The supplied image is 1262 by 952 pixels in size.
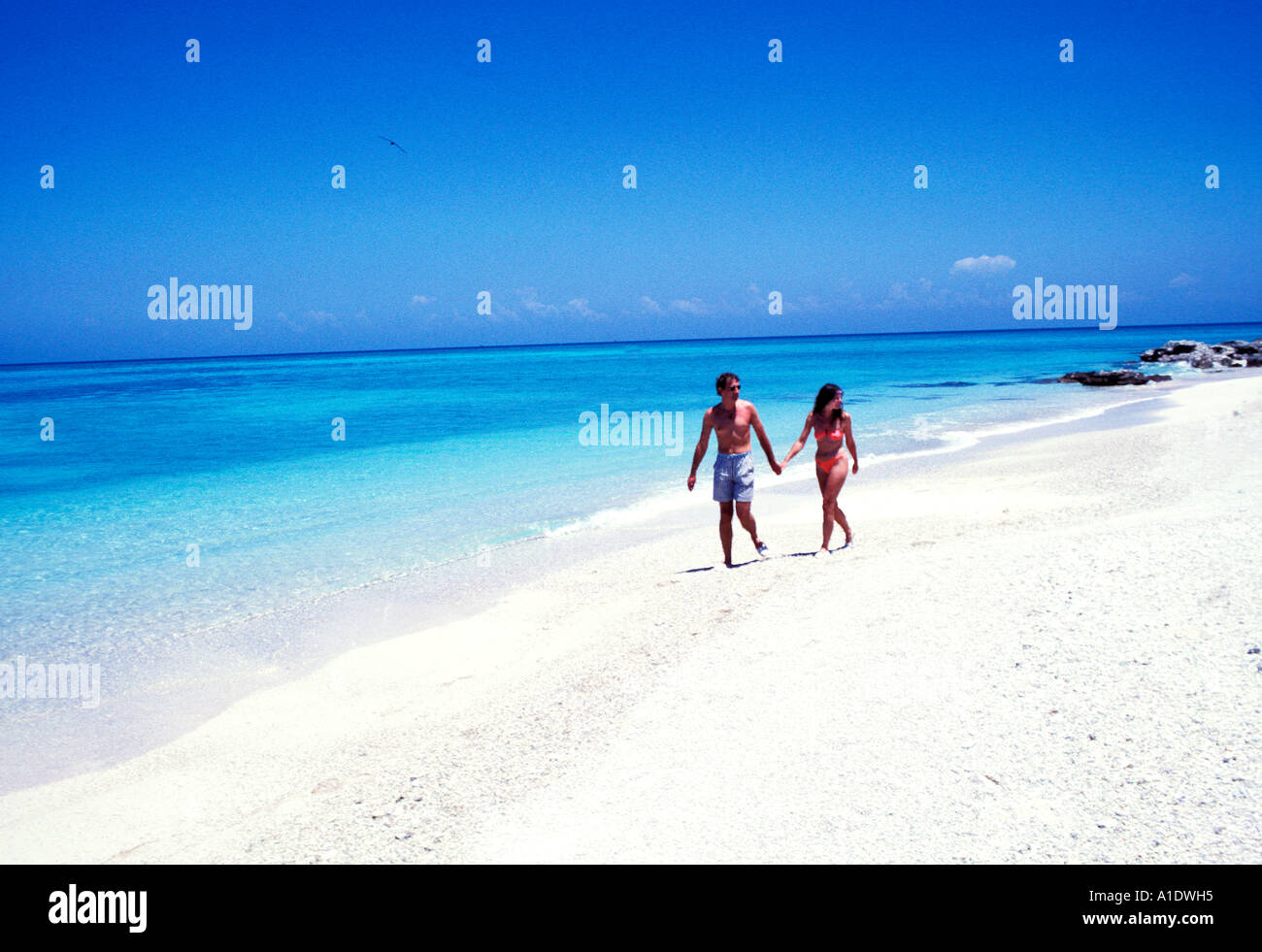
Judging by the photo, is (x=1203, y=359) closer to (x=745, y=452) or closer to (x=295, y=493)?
Answer: (x=745, y=452)

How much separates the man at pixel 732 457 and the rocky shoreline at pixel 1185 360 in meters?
31.9

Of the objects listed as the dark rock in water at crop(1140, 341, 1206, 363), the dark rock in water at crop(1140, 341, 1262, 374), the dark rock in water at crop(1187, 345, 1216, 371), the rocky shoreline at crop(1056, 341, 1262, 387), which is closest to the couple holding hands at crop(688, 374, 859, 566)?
the rocky shoreline at crop(1056, 341, 1262, 387)

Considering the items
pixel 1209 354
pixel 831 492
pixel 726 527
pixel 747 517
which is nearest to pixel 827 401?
pixel 831 492

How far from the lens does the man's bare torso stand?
8.22m

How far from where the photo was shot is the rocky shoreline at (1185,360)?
33844mm

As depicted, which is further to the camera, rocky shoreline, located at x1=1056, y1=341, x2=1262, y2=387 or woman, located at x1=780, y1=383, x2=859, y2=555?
rocky shoreline, located at x1=1056, y1=341, x2=1262, y2=387

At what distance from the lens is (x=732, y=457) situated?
8.37 m

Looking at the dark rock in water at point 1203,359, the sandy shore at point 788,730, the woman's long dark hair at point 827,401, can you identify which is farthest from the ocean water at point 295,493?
the woman's long dark hair at point 827,401

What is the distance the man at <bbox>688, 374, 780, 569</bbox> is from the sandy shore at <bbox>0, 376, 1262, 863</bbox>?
2.89 ft

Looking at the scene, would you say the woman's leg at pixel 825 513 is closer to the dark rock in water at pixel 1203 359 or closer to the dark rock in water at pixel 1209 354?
the dark rock in water at pixel 1209 354

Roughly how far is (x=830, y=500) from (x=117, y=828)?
674cm

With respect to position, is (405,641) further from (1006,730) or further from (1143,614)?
(1143,614)

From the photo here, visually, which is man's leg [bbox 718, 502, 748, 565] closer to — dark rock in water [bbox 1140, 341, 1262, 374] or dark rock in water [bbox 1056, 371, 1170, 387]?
dark rock in water [bbox 1056, 371, 1170, 387]
